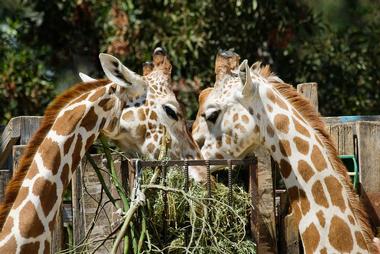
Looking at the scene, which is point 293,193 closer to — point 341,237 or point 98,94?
point 341,237

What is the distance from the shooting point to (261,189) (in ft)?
21.5

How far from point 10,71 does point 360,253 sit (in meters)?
5.96

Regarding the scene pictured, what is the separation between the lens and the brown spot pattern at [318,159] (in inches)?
235

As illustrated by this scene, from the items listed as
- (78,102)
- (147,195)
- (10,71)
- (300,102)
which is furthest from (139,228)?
(10,71)

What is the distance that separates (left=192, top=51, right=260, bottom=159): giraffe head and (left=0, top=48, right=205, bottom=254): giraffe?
0.48 ft

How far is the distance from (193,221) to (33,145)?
1.04 meters

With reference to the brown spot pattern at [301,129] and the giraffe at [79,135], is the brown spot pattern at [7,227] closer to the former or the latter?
the giraffe at [79,135]

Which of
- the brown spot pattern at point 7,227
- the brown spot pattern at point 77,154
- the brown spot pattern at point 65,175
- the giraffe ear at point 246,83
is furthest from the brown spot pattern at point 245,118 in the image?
the brown spot pattern at point 7,227

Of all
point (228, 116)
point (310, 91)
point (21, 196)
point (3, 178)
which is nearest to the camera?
point (21, 196)

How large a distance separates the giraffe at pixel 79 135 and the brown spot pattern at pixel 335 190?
93 centimetres

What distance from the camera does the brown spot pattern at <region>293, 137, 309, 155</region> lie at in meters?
6.03

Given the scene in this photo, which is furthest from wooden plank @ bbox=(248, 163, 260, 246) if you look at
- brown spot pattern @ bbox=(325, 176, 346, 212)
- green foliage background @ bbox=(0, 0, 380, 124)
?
green foliage background @ bbox=(0, 0, 380, 124)

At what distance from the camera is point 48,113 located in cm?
602

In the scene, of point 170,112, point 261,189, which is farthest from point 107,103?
point 261,189
